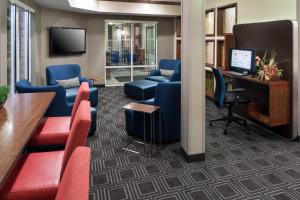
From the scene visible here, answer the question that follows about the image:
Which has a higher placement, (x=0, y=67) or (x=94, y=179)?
(x=0, y=67)

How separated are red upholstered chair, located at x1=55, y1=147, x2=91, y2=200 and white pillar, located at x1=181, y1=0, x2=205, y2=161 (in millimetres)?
2184

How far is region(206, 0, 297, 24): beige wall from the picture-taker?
4.27m

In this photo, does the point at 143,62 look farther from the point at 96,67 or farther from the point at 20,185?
the point at 20,185

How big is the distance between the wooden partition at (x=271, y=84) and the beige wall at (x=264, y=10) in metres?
0.25

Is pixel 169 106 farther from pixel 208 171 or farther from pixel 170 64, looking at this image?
pixel 170 64

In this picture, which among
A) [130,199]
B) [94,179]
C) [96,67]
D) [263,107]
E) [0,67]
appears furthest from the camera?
[96,67]

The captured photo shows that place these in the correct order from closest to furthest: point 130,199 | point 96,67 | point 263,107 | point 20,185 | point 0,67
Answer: point 20,185, point 130,199, point 0,67, point 263,107, point 96,67

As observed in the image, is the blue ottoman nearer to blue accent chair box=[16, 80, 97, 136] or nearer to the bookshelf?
the bookshelf

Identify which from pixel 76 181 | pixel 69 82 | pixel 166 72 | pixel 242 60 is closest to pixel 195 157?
pixel 242 60

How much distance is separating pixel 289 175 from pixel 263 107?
1.93 m

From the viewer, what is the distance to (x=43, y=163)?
189 centimetres


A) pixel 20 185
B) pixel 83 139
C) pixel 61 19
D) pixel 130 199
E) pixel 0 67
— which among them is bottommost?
pixel 130 199

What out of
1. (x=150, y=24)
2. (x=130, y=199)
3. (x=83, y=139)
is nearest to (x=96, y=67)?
(x=150, y=24)

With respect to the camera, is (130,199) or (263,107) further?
(263,107)
